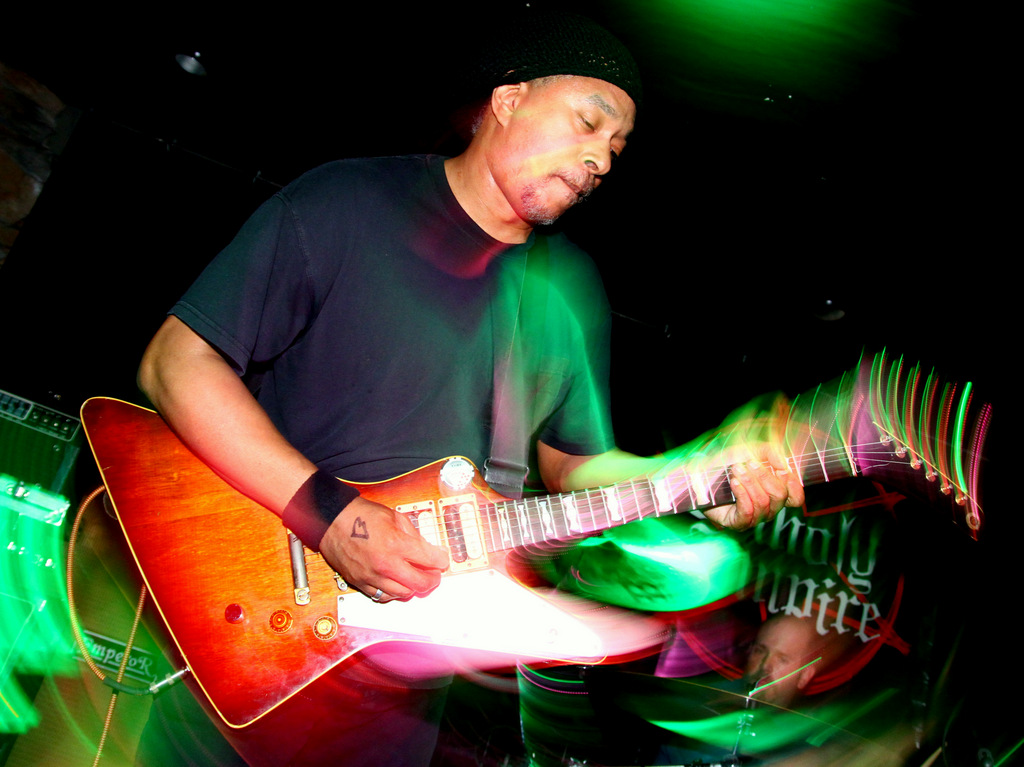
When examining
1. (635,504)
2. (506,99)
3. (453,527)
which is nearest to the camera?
(453,527)

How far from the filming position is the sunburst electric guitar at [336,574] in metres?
1.46

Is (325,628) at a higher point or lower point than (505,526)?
lower

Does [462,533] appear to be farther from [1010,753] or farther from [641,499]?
[1010,753]

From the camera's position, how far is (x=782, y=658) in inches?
169

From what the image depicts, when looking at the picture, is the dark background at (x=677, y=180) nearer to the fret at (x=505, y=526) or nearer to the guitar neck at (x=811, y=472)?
the guitar neck at (x=811, y=472)

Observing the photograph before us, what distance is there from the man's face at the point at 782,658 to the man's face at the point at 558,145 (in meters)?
3.80

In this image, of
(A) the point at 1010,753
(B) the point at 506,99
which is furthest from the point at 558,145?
(A) the point at 1010,753

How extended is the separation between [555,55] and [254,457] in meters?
1.76

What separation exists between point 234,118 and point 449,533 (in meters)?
4.48

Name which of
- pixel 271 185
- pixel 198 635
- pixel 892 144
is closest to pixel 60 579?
pixel 198 635

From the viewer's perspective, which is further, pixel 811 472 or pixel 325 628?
pixel 811 472

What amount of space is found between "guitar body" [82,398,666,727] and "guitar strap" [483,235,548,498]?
0.32 metres

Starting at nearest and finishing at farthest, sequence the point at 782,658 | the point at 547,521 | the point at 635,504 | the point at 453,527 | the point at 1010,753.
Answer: the point at 453,527, the point at 547,521, the point at 635,504, the point at 1010,753, the point at 782,658

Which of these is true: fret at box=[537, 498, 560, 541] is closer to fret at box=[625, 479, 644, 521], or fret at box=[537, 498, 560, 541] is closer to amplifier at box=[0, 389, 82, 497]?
fret at box=[625, 479, 644, 521]
